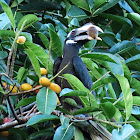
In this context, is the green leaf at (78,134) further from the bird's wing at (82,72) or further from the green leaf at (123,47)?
the green leaf at (123,47)

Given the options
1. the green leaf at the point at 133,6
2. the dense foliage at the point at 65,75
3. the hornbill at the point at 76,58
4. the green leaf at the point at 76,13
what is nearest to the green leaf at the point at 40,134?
the dense foliage at the point at 65,75

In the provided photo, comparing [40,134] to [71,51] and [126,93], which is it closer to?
[71,51]

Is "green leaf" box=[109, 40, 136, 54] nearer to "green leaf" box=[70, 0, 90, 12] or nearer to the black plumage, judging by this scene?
the black plumage

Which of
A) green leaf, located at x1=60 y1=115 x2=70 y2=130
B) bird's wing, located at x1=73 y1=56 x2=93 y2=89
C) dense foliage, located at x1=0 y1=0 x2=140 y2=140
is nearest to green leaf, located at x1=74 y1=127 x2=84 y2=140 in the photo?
dense foliage, located at x1=0 y1=0 x2=140 y2=140

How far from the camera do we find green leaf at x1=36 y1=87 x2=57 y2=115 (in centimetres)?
155

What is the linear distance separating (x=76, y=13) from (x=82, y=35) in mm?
291

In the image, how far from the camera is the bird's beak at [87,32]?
7.63 ft

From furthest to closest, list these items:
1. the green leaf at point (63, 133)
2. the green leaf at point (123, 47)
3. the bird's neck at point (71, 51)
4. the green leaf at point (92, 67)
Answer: the green leaf at point (123, 47) < the bird's neck at point (71, 51) < the green leaf at point (92, 67) < the green leaf at point (63, 133)

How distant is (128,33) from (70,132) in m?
1.36

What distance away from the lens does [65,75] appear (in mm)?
1661

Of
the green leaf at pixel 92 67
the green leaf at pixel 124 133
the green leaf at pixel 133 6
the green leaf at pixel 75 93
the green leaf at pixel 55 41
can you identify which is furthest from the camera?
the green leaf at pixel 133 6

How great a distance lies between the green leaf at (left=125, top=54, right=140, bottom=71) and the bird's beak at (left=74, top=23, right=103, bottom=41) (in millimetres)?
298

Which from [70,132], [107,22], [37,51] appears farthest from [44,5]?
[70,132]

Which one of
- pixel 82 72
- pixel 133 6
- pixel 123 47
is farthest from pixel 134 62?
pixel 133 6
